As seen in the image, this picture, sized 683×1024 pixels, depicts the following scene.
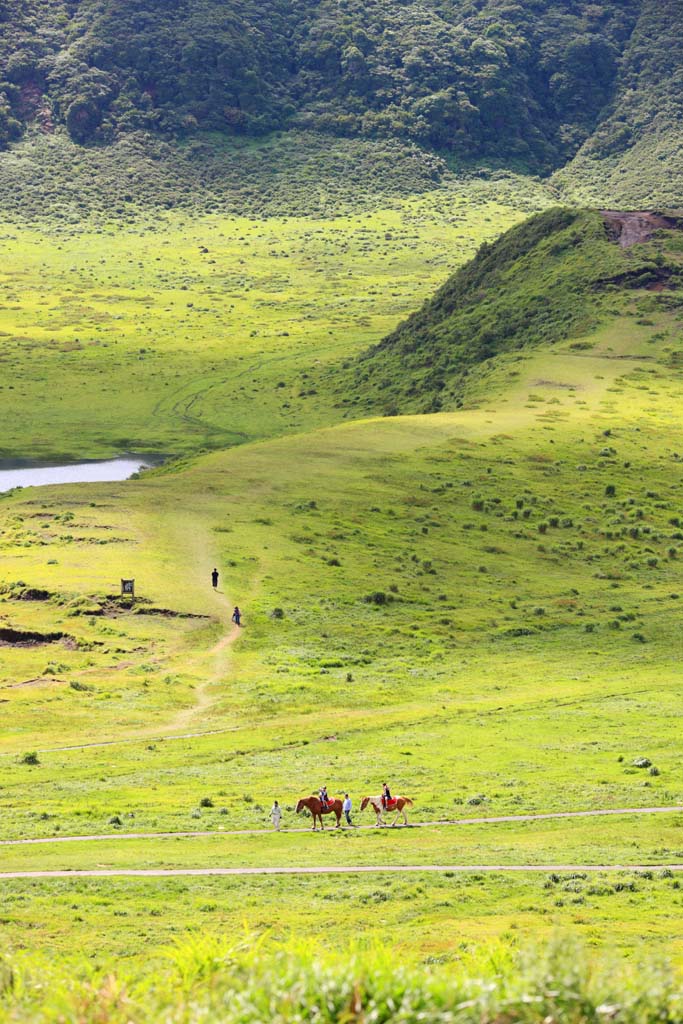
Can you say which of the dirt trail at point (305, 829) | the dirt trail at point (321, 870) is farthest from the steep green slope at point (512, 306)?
the dirt trail at point (321, 870)

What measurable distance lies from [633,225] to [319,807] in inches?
5578

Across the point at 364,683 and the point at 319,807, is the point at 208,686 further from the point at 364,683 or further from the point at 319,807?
the point at 319,807

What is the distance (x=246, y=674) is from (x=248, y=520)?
27778 millimetres

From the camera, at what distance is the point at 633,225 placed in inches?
6737

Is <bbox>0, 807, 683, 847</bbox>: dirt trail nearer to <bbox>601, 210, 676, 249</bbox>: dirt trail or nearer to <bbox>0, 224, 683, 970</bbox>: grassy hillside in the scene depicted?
<bbox>0, 224, 683, 970</bbox>: grassy hillside

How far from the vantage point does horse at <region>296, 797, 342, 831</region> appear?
39.5 metres

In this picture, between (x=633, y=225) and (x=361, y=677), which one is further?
(x=633, y=225)

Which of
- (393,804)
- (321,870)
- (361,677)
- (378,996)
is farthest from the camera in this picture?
(361,677)

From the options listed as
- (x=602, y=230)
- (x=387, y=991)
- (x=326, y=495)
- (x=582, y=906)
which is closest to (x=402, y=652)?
(x=326, y=495)

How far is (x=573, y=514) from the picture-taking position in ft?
332

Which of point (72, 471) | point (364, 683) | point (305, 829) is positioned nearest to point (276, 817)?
point (305, 829)

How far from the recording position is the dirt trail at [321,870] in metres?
33.1

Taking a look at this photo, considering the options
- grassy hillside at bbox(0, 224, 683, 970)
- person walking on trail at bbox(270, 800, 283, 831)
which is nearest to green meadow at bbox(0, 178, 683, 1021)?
grassy hillside at bbox(0, 224, 683, 970)

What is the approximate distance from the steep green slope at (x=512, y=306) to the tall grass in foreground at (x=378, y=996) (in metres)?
128
